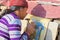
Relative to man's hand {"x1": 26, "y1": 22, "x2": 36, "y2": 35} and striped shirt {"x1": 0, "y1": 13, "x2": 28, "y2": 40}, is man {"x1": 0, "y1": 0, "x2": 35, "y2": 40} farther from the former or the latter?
man's hand {"x1": 26, "y1": 22, "x2": 36, "y2": 35}

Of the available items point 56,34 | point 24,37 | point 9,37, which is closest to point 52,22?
point 56,34

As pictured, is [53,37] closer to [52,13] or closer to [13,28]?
[52,13]

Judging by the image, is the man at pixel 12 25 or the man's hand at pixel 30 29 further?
the man's hand at pixel 30 29

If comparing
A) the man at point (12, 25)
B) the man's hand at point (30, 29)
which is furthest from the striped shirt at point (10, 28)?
the man's hand at point (30, 29)

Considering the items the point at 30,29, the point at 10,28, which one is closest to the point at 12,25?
the point at 10,28

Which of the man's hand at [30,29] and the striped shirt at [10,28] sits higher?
the striped shirt at [10,28]

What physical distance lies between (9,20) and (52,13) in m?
0.83

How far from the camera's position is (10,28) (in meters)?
1.34

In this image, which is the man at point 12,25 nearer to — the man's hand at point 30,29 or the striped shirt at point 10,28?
the striped shirt at point 10,28

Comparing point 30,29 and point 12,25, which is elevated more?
point 12,25

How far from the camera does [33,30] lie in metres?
1.86

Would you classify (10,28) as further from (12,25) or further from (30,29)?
(30,29)

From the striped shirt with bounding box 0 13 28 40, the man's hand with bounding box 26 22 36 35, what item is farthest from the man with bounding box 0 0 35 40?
the man's hand with bounding box 26 22 36 35

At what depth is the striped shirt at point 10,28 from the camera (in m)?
1.34
